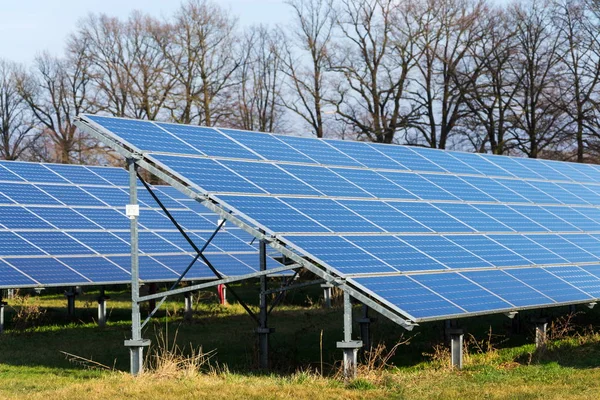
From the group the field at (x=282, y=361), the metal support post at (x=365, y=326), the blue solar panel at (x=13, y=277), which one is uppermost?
the blue solar panel at (x=13, y=277)

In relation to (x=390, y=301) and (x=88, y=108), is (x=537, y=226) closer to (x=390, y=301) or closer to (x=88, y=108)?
Answer: (x=390, y=301)

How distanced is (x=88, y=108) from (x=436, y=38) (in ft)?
67.2

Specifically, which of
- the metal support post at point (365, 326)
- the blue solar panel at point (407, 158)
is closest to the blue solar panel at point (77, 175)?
the blue solar panel at point (407, 158)

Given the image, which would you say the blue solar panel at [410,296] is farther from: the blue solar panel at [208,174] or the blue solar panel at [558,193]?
the blue solar panel at [558,193]

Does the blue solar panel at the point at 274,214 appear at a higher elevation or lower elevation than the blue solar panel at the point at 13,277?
higher

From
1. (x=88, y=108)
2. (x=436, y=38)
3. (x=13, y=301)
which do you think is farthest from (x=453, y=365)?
(x=88, y=108)

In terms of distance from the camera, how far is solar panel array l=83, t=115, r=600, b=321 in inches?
688

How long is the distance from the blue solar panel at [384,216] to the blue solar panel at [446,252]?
1.20ft

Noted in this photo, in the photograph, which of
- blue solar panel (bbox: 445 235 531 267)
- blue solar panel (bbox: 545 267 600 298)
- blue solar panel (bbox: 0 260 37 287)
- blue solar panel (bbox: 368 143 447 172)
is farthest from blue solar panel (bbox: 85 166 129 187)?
blue solar panel (bbox: 545 267 600 298)

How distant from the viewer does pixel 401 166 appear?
24438 mm

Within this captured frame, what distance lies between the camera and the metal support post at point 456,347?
18.4m

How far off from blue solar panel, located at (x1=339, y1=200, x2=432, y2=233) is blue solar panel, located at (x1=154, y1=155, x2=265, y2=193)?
230 centimetres

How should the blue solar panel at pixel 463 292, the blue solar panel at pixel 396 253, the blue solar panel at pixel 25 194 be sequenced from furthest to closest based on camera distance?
the blue solar panel at pixel 25 194 < the blue solar panel at pixel 396 253 < the blue solar panel at pixel 463 292

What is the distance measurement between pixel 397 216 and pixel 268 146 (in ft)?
10.9
